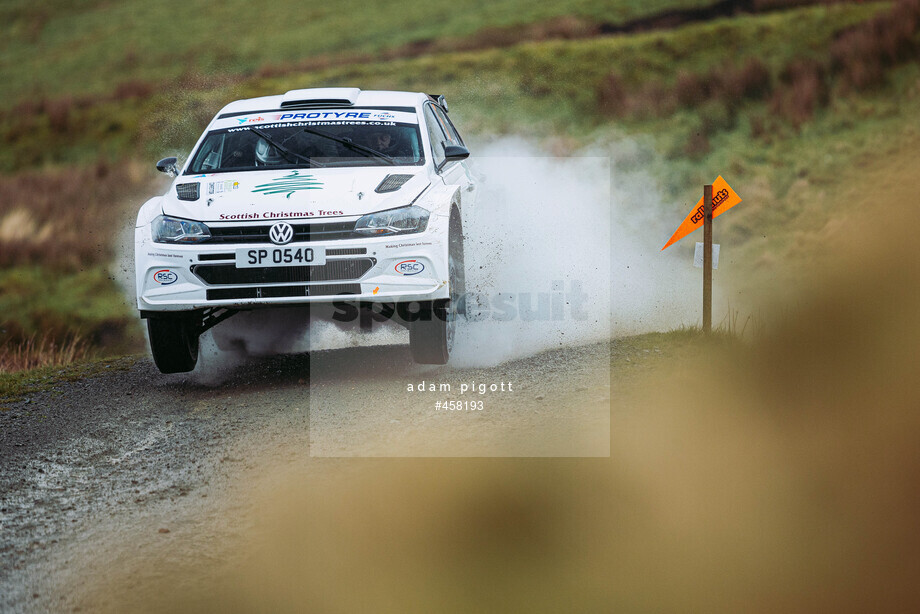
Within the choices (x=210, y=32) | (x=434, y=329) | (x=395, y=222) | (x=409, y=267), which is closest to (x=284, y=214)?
(x=395, y=222)

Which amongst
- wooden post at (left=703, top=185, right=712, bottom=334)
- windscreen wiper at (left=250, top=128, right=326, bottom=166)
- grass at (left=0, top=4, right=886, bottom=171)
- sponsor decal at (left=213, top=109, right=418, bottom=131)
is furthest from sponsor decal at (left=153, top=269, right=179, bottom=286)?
grass at (left=0, top=4, right=886, bottom=171)

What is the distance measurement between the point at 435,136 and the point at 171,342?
9.05 ft

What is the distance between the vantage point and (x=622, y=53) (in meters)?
28.5

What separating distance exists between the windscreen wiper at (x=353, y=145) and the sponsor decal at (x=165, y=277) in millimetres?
1677

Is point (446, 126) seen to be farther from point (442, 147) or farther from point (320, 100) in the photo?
point (320, 100)

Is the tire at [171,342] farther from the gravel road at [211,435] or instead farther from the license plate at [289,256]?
the license plate at [289,256]

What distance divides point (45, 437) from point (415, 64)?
966 inches

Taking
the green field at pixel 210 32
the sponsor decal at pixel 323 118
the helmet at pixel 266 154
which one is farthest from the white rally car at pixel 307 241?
the green field at pixel 210 32

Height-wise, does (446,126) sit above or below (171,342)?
above

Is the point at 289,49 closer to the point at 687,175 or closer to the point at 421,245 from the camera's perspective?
the point at 687,175

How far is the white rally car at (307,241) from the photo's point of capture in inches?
265

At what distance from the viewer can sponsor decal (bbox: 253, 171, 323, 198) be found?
6.94 metres

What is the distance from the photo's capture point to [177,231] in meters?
6.93

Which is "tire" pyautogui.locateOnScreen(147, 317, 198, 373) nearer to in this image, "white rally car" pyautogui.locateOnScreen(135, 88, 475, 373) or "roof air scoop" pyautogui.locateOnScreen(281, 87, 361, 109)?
"white rally car" pyautogui.locateOnScreen(135, 88, 475, 373)
